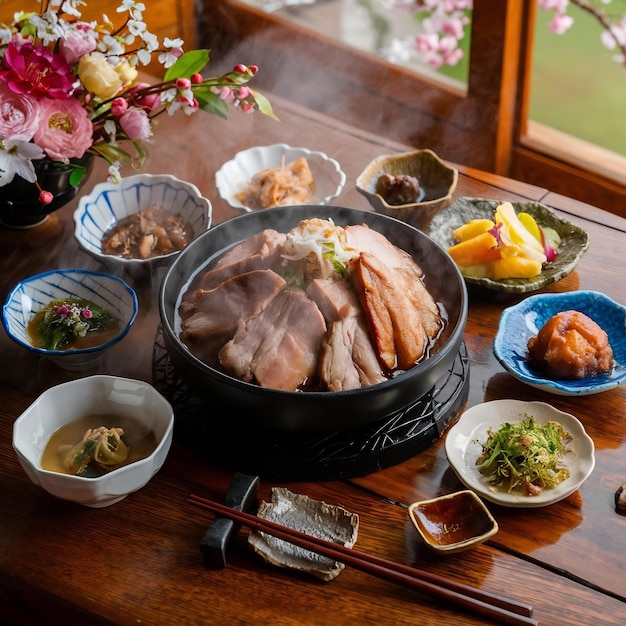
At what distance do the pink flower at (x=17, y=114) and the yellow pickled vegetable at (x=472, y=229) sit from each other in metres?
1.56

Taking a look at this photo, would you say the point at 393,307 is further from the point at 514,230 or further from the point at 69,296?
the point at 69,296

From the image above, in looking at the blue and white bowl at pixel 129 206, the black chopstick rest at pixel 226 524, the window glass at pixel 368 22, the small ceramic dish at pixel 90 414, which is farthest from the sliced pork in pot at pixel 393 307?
the window glass at pixel 368 22

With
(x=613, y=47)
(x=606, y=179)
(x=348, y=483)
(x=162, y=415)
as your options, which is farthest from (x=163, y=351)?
(x=613, y=47)

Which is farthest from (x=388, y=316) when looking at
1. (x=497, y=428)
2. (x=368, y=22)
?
(x=368, y=22)

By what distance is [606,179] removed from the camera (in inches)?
169

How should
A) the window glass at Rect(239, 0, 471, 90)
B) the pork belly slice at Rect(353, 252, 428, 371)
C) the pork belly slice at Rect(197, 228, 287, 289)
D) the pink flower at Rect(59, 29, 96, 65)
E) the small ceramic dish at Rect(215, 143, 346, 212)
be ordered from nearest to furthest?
the pork belly slice at Rect(353, 252, 428, 371), the pork belly slice at Rect(197, 228, 287, 289), the pink flower at Rect(59, 29, 96, 65), the small ceramic dish at Rect(215, 143, 346, 212), the window glass at Rect(239, 0, 471, 90)

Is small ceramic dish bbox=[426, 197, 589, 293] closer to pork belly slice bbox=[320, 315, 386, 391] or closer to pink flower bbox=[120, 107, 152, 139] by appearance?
pork belly slice bbox=[320, 315, 386, 391]

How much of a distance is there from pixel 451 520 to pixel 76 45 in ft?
6.25

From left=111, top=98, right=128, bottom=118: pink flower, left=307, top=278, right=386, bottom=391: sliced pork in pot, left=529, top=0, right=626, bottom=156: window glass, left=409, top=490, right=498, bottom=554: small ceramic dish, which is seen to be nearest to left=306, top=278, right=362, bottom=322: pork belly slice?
left=307, top=278, right=386, bottom=391: sliced pork in pot

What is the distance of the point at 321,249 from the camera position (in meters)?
2.24

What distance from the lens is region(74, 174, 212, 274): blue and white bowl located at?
2.73 meters

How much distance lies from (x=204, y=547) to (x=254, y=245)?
992 millimetres

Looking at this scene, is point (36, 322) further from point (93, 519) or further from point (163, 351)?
point (93, 519)

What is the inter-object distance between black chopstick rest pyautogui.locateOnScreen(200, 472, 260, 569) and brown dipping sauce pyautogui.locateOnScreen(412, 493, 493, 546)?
440mm
